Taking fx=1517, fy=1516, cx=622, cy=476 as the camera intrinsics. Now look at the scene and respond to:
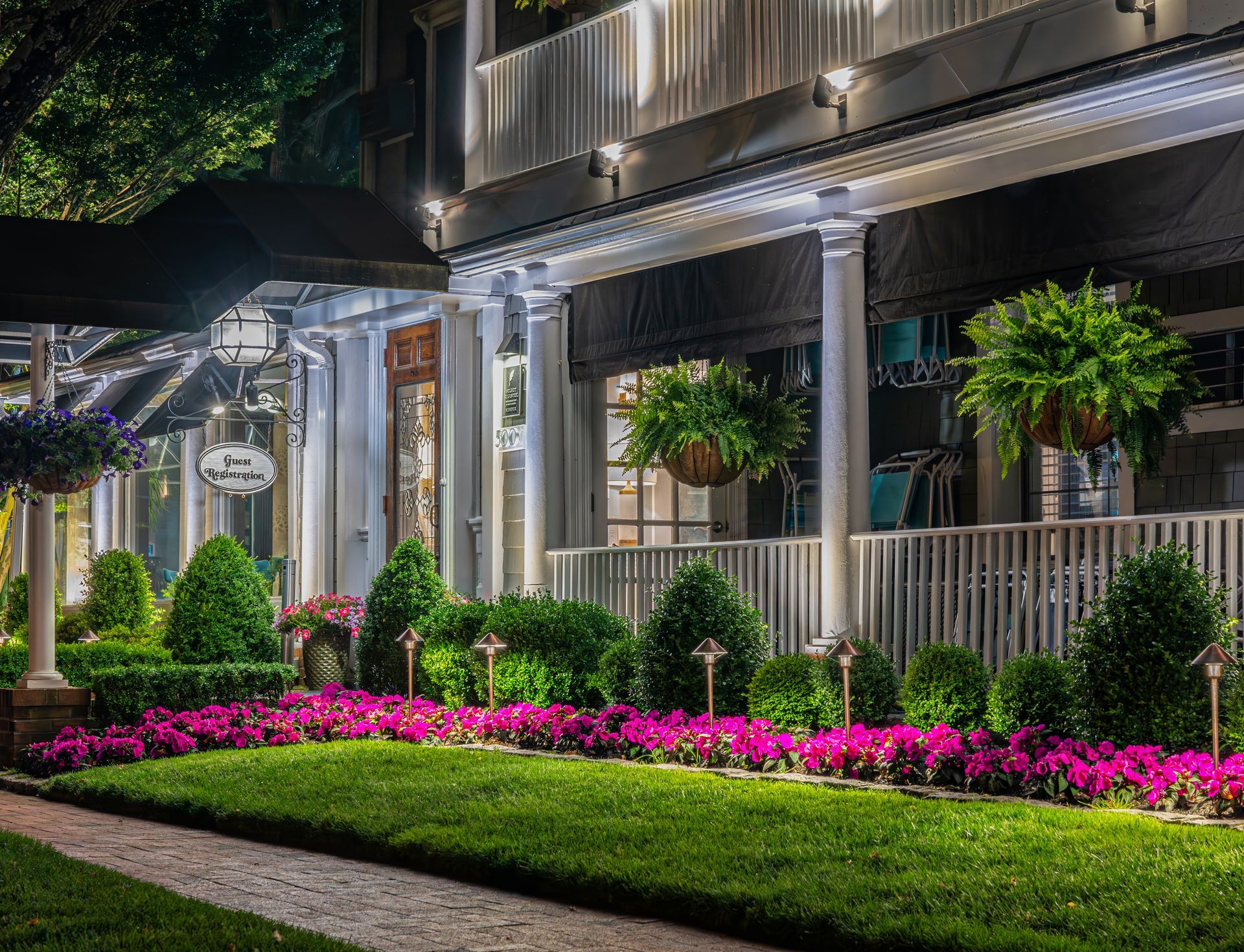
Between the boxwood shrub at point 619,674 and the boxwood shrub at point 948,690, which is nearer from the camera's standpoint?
the boxwood shrub at point 948,690

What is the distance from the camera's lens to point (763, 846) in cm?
679

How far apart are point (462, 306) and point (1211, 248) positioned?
307 inches

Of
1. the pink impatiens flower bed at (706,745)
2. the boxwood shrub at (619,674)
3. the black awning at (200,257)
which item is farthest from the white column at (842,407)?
the black awning at (200,257)

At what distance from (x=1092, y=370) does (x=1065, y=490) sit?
12.8 feet

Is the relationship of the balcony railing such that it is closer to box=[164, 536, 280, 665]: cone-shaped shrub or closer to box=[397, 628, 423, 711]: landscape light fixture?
box=[164, 536, 280, 665]: cone-shaped shrub

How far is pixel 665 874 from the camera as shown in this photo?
6.29 m

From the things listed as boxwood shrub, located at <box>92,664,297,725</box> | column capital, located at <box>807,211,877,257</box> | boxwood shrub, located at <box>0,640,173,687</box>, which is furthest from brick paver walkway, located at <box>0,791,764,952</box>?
column capital, located at <box>807,211,877,257</box>

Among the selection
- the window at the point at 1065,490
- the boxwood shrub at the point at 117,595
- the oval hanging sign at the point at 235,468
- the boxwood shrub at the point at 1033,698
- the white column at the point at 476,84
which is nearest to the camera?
the boxwood shrub at the point at 1033,698

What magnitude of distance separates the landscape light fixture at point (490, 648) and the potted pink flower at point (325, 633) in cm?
423

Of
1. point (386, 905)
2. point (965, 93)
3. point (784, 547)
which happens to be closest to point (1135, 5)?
point (965, 93)

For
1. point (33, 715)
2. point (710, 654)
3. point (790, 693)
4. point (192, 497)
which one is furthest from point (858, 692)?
point (192, 497)

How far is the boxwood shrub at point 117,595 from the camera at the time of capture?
17828 millimetres

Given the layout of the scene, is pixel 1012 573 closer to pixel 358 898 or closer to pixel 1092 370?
pixel 1092 370

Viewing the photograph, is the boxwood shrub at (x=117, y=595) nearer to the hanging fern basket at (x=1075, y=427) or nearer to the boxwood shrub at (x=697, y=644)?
the boxwood shrub at (x=697, y=644)
